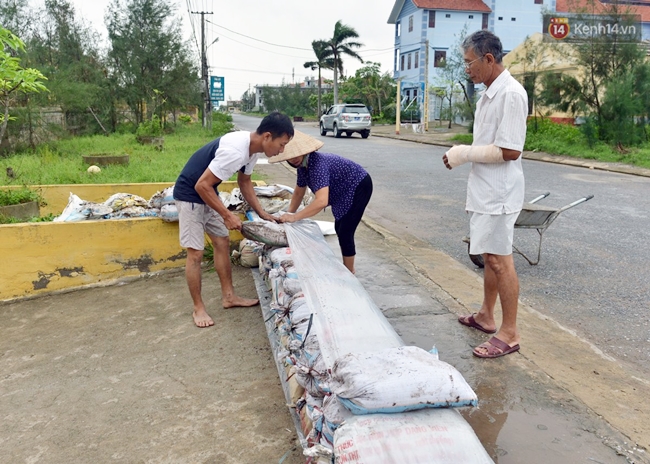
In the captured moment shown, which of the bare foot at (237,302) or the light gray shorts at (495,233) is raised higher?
the light gray shorts at (495,233)

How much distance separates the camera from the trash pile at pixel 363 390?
6.12ft

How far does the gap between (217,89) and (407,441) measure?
1131 inches

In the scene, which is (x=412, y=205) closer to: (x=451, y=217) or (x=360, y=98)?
(x=451, y=217)

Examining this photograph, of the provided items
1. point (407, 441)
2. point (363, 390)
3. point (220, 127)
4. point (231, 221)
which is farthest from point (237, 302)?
point (220, 127)

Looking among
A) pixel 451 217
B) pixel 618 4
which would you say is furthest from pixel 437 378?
pixel 618 4

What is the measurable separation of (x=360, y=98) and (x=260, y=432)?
43724mm

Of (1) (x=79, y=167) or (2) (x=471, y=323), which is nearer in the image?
(2) (x=471, y=323)

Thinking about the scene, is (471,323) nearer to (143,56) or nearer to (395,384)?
(395,384)

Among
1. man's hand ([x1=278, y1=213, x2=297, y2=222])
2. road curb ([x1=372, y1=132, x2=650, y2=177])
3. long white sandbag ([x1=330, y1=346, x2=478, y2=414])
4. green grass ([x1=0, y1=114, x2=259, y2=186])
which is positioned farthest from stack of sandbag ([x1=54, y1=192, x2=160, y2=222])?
road curb ([x1=372, y1=132, x2=650, y2=177])

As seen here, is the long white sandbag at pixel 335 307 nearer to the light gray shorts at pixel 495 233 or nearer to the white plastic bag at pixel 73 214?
the light gray shorts at pixel 495 233

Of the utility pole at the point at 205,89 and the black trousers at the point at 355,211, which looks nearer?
the black trousers at the point at 355,211

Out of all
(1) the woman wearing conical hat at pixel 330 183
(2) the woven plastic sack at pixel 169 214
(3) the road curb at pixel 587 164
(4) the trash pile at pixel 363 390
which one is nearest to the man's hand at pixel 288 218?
(1) the woman wearing conical hat at pixel 330 183

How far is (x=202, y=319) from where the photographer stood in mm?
4125

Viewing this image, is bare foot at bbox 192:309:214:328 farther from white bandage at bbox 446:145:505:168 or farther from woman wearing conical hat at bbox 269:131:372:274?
white bandage at bbox 446:145:505:168
